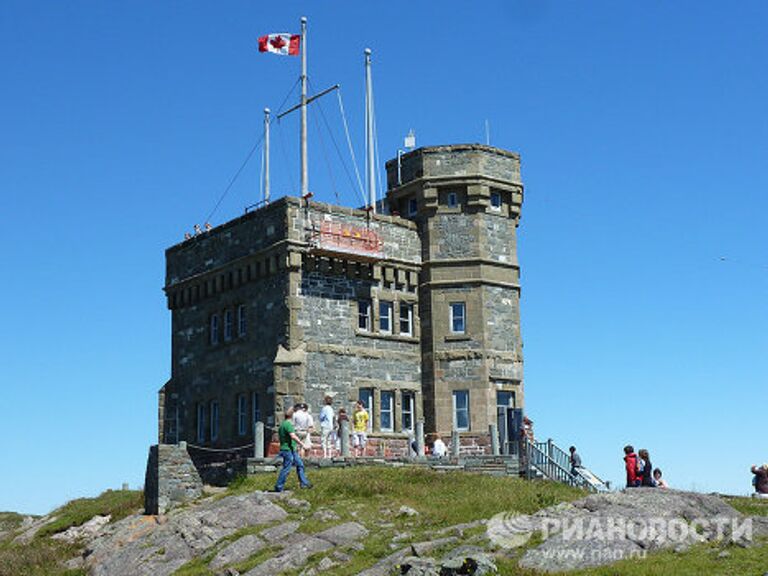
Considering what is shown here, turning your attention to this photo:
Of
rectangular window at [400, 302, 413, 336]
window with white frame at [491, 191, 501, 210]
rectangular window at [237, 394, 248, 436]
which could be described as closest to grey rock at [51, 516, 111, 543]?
rectangular window at [237, 394, 248, 436]

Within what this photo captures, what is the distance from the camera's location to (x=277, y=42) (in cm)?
4022

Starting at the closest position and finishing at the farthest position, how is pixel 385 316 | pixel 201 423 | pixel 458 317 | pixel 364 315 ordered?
pixel 364 315 → pixel 385 316 → pixel 458 317 → pixel 201 423

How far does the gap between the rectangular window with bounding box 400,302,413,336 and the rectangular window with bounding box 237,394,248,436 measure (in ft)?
20.4

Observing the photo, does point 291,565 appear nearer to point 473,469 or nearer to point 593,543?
point 593,543

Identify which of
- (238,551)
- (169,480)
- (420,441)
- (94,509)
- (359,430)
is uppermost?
(359,430)

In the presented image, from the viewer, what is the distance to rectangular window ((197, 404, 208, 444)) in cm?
4028

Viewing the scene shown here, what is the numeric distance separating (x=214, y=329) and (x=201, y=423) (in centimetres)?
354

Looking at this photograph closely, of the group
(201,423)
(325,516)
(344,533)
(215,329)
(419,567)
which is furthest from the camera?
(201,423)

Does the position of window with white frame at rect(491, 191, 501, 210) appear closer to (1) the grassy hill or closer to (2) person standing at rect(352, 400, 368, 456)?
(2) person standing at rect(352, 400, 368, 456)

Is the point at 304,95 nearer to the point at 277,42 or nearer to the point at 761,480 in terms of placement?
the point at 277,42

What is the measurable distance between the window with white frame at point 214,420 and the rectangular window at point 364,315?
6141 mm

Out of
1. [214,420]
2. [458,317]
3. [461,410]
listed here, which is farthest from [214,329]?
[461,410]

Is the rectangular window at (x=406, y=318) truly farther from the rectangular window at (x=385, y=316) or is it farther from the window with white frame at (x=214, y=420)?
the window with white frame at (x=214, y=420)

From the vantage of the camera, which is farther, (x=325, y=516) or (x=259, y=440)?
(x=259, y=440)
